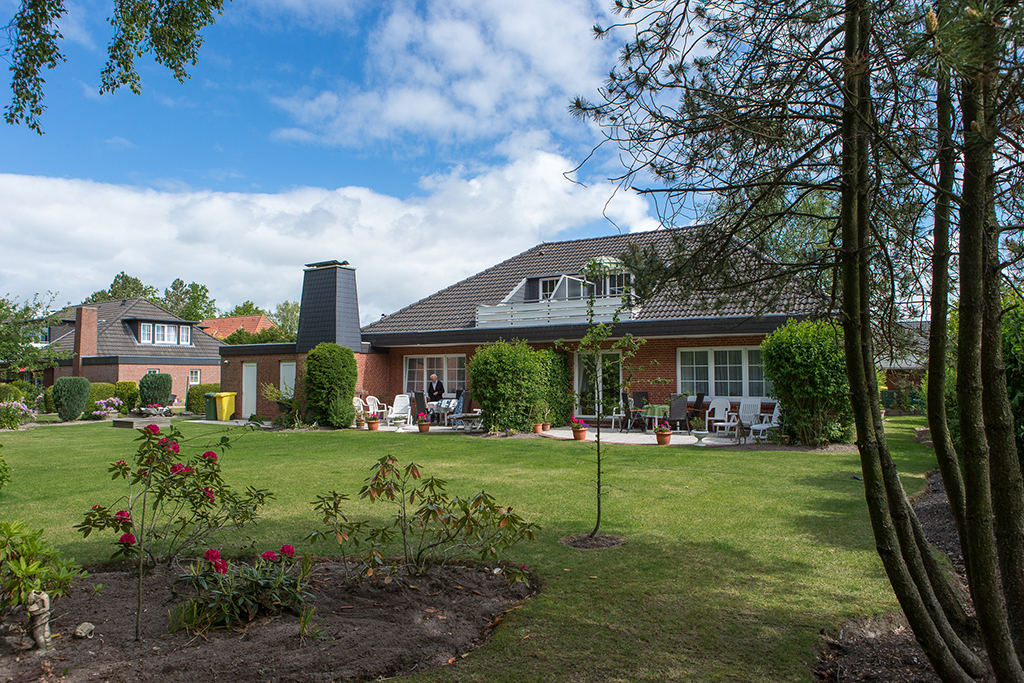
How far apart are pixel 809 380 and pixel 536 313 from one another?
976 cm

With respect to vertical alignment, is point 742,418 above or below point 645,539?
above

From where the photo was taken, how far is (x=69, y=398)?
82.5 ft

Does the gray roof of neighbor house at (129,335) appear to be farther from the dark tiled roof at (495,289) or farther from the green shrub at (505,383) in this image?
the green shrub at (505,383)

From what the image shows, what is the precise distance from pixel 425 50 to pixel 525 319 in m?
13.3

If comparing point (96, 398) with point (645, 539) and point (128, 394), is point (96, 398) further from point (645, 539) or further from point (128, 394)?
point (645, 539)

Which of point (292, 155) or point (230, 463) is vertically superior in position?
point (292, 155)

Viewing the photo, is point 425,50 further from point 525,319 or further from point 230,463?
point 525,319

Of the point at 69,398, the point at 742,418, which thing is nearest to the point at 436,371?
the point at 742,418

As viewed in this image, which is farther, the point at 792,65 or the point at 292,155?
the point at 292,155

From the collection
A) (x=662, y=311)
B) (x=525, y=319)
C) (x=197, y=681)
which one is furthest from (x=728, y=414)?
(x=197, y=681)

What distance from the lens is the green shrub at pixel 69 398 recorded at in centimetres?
2506

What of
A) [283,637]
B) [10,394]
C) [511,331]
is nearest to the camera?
[283,637]

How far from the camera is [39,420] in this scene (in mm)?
25172

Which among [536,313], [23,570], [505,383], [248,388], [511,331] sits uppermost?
[536,313]
